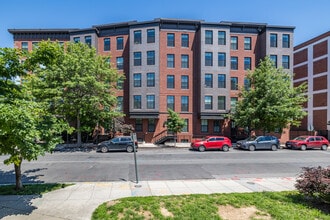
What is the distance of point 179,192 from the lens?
8523 mm

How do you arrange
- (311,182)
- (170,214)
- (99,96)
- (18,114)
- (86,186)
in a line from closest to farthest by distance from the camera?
(18,114) < (170,214) < (311,182) < (86,186) < (99,96)

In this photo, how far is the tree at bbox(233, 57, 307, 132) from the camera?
2378 cm

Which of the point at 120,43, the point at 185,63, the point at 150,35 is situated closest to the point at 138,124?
the point at 185,63

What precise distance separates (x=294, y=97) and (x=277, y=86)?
3006mm

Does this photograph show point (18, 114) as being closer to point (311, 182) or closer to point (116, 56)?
point (311, 182)

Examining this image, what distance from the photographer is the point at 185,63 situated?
1196 inches

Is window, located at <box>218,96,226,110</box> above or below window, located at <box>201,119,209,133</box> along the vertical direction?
above

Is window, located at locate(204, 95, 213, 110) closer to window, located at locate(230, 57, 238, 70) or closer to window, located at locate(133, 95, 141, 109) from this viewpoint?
window, located at locate(230, 57, 238, 70)

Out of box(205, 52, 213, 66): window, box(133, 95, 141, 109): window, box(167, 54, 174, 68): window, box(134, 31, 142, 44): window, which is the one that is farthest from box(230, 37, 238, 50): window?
box(133, 95, 141, 109): window

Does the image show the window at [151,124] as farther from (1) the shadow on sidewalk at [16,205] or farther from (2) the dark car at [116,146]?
(1) the shadow on sidewalk at [16,205]

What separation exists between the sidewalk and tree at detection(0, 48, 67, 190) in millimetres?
1534

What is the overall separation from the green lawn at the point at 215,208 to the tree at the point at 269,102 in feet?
57.8

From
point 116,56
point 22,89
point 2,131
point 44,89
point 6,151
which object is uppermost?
point 116,56

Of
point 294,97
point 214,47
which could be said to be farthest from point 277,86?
point 214,47
